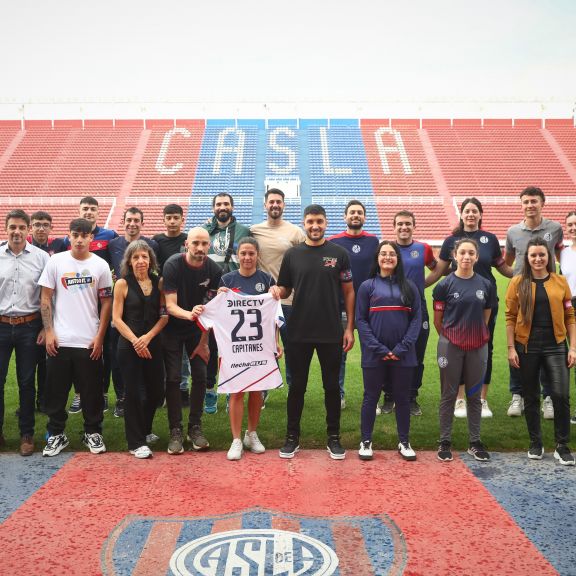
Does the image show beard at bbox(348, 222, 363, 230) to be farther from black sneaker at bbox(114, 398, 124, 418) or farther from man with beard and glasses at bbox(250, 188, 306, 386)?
black sneaker at bbox(114, 398, 124, 418)

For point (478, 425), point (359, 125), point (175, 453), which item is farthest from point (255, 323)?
point (359, 125)

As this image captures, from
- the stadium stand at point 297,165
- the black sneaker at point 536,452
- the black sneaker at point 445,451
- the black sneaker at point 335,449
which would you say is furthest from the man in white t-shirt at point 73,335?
the stadium stand at point 297,165

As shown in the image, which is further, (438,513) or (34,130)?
(34,130)

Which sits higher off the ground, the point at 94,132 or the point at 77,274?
the point at 94,132

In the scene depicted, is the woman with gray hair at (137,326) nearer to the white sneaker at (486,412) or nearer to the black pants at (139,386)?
the black pants at (139,386)

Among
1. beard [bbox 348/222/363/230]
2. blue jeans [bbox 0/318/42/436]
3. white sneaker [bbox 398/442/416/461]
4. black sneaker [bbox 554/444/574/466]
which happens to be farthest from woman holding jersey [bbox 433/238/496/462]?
blue jeans [bbox 0/318/42/436]

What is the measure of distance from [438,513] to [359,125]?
145 feet

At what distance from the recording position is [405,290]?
5.02 metres

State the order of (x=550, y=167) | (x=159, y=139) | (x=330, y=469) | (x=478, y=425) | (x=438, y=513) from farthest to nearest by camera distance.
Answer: (x=159, y=139) → (x=550, y=167) → (x=478, y=425) → (x=330, y=469) → (x=438, y=513)

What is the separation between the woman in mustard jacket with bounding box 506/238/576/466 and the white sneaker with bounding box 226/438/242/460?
2382mm

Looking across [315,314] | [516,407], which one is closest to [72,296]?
[315,314]

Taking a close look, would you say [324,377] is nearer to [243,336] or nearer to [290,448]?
[290,448]

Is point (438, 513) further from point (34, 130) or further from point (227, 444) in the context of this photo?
point (34, 130)

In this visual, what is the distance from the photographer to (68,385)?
5.16 meters
